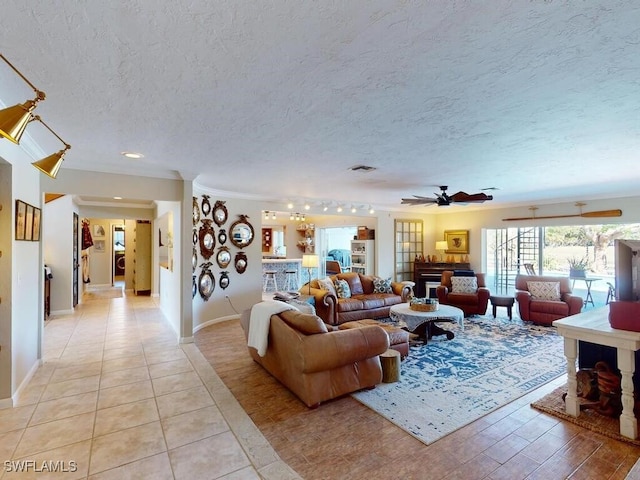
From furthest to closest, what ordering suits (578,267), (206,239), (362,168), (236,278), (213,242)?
(578,267)
(236,278)
(213,242)
(206,239)
(362,168)

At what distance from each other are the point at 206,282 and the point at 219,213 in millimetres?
1299

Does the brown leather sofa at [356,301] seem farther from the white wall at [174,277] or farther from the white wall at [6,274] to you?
the white wall at [6,274]

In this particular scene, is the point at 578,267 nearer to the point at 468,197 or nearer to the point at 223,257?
the point at 468,197

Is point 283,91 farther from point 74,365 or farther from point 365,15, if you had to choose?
point 74,365

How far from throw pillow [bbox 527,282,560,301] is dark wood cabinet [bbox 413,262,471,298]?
6.53 ft

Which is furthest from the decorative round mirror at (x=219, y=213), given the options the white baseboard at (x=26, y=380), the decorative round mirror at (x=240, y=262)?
the white baseboard at (x=26, y=380)

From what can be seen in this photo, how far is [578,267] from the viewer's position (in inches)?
264

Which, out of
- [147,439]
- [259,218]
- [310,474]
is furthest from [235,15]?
[259,218]

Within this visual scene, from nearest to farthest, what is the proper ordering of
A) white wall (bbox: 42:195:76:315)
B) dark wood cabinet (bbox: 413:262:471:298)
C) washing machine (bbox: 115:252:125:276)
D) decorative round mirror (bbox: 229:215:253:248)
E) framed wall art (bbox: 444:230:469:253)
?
decorative round mirror (bbox: 229:215:253:248), white wall (bbox: 42:195:76:315), dark wood cabinet (bbox: 413:262:471:298), framed wall art (bbox: 444:230:469:253), washing machine (bbox: 115:252:125:276)

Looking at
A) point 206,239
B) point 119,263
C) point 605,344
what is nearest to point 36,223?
point 206,239

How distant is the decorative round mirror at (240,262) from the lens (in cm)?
612

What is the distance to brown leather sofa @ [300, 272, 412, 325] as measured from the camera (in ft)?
18.1

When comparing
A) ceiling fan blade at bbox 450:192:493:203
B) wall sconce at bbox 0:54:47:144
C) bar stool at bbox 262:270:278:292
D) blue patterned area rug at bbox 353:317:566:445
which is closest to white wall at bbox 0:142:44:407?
wall sconce at bbox 0:54:47:144

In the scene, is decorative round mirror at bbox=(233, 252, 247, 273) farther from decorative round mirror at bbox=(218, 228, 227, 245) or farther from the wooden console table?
the wooden console table
